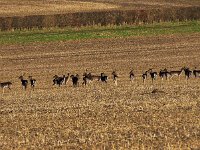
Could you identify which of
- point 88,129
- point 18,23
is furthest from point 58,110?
point 18,23

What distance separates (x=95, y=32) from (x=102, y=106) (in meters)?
40.2

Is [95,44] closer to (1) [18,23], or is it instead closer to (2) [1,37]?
(2) [1,37]

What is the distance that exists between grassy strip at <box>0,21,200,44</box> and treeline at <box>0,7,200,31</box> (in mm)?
2804

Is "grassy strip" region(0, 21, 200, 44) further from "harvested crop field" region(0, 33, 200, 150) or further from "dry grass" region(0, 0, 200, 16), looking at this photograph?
"harvested crop field" region(0, 33, 200, 150)

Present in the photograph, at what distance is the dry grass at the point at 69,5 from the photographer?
8244 centimetres

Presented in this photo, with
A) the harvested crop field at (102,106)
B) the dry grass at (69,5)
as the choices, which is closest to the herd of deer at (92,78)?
the harvested crop field at (102,106)

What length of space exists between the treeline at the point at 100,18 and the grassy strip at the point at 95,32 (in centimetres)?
280

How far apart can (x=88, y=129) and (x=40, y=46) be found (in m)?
38.5

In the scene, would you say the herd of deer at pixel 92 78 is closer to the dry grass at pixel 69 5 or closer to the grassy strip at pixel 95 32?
the grassy strip at pixel 95 32

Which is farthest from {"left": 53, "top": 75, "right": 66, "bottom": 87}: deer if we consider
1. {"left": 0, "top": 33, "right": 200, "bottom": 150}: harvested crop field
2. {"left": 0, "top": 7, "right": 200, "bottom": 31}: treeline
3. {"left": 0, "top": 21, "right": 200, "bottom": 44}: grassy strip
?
{"left": 0, "top": 7, "right": 200, "bottom": 31}: treeline

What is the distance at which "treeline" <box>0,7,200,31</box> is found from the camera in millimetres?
74625

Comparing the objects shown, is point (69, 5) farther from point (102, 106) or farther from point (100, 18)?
point (102, 106)

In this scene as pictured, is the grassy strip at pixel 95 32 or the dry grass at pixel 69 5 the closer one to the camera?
the grassy strip at pixel 95 32

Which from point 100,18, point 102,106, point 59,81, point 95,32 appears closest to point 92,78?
point 59,81
